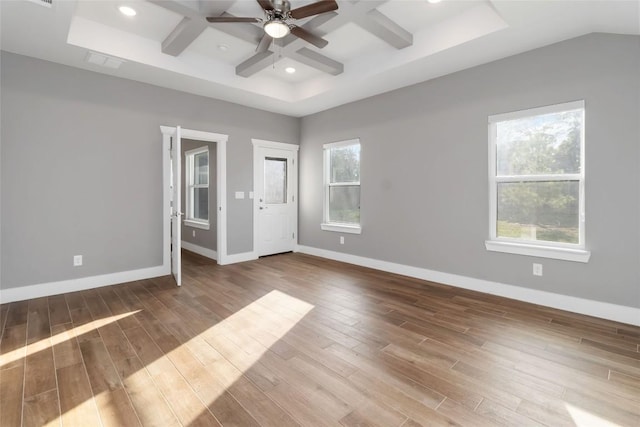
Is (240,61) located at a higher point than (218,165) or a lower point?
higher

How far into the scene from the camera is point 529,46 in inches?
127

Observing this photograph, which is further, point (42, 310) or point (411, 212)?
point (411, 212)

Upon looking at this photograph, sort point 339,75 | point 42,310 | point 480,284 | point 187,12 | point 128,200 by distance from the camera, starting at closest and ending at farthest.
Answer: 1. point 187,12
2. point 42,310
3. point 480,284
4. point 128,200
5. point 339,75

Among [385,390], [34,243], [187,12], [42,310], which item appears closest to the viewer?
[385,390]

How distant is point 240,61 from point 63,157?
255 cm

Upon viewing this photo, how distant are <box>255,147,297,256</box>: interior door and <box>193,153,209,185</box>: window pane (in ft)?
3.82

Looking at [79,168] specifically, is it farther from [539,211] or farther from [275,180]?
[539,211]

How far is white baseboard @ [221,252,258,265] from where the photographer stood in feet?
17.3

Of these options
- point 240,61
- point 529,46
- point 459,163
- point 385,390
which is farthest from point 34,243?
point 529,46

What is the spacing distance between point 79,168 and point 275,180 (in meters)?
3.08

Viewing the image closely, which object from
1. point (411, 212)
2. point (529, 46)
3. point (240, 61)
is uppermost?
point (240, 61)

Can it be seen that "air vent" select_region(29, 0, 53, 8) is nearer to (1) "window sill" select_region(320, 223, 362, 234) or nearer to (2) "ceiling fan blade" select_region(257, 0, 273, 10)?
(2) "ceiling fan blade" select_region(257, 0, 273, 10)

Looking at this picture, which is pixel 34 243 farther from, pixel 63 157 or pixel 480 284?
pixel 480 284

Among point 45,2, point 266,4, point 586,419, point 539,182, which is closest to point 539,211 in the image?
point 539,182
